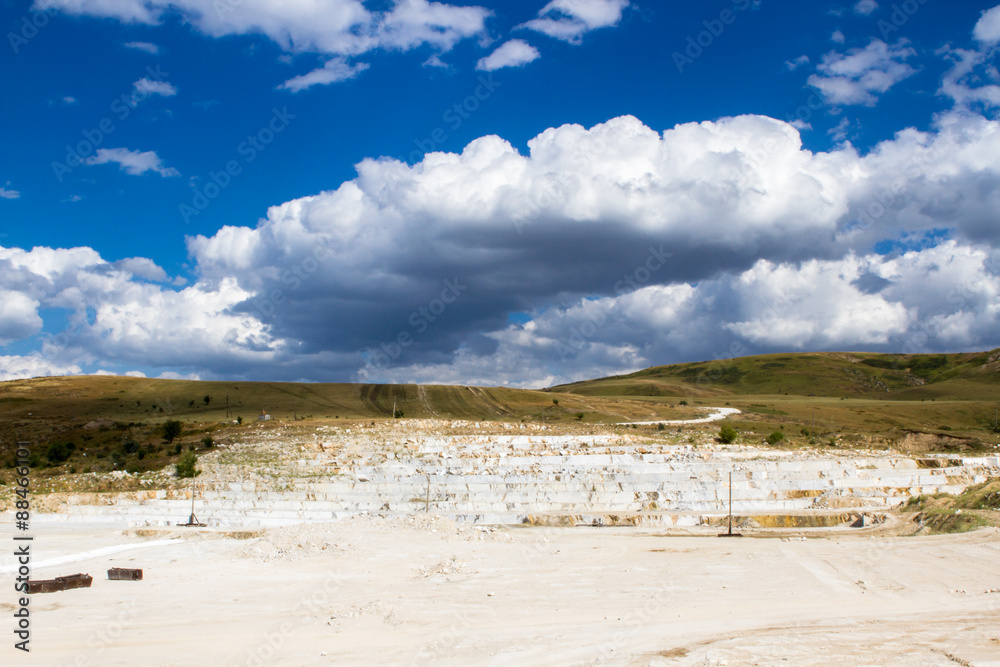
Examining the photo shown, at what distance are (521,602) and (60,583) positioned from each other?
28.2ft

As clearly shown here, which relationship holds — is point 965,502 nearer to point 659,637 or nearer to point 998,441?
point 659,637

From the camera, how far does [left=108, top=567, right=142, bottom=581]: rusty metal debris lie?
13.1 metres

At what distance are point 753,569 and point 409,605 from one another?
7483 mm

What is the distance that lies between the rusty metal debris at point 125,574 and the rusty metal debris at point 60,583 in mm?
609

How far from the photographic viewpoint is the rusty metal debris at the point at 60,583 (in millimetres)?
11789

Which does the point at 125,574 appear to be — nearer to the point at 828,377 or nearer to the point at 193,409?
the point at 193,409

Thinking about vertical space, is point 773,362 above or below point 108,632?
above

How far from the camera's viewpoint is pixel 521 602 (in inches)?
451

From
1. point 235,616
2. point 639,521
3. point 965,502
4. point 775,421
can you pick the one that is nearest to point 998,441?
point 775,421

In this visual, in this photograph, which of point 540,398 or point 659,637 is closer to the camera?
point 659,637

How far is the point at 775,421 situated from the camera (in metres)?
62.2

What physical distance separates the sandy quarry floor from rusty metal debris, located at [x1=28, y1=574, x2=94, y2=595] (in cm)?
35

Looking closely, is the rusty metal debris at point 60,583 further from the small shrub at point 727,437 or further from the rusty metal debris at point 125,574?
the small shrub at point 727,437

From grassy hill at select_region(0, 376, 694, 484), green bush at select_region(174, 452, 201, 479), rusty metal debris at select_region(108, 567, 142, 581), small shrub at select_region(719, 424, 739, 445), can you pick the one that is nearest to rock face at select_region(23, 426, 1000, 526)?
green bush at select_region(174, 452, 201, 479)
